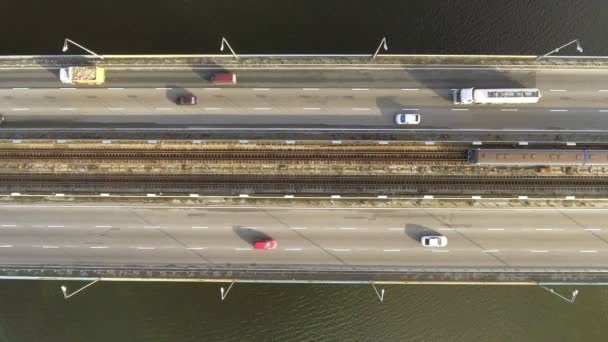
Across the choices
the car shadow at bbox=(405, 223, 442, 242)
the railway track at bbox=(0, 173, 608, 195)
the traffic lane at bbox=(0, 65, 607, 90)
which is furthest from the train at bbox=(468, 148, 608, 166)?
the car shadow at bbox=(405, 223, 442, 242)

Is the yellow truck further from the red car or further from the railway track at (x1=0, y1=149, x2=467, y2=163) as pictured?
the red car

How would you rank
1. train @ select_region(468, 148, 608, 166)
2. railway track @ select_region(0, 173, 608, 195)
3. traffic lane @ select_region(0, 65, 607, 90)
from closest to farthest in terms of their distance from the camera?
1. train @ select_region(468, 148, 608, 166)
2. railway track @ select_region(0, 173, 608, 195)
3. traffic lane @ select_region(0, 65, 607, 90)

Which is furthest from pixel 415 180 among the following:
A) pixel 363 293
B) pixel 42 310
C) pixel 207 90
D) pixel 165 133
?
pixel 42 310

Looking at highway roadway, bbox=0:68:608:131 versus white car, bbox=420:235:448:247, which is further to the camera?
highway roadway, bbox=0:68:608:131

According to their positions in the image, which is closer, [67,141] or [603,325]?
[67,141]

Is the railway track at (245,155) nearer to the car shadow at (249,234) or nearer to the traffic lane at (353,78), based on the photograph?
the traffic lane at (353,78)

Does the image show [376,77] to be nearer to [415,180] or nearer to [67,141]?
[415,180]
